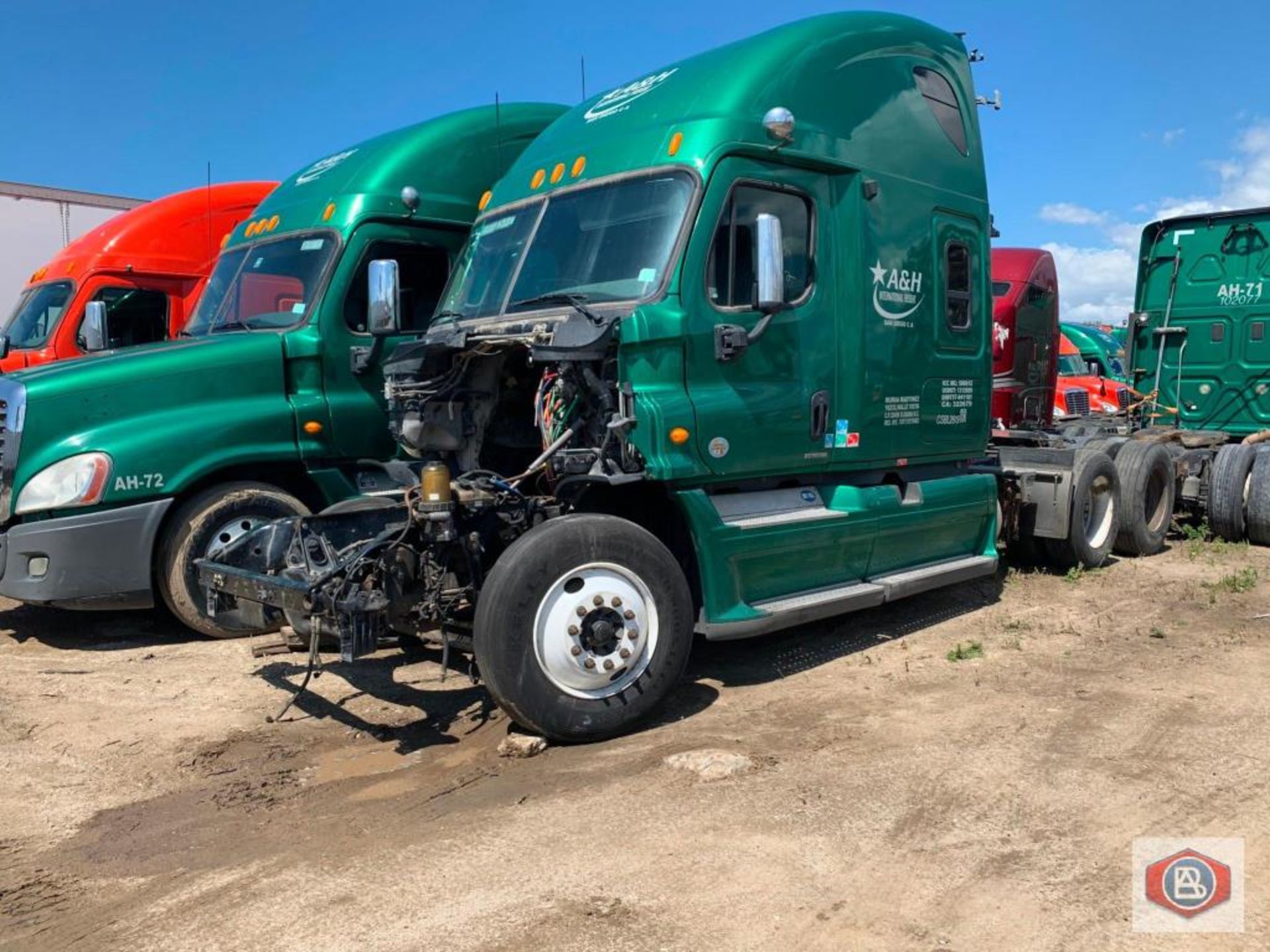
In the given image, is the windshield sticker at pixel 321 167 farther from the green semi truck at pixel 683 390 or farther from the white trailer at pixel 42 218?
the white trailer at pixel 42 218

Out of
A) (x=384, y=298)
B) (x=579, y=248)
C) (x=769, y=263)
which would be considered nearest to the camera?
(x=769, y=263)

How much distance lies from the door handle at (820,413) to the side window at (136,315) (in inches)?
320

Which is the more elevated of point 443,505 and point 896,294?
point 896,294

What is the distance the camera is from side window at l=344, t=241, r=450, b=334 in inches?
299

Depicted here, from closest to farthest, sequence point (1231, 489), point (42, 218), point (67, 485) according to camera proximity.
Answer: point (67, 485), point (1231, 489), point (42, 218)

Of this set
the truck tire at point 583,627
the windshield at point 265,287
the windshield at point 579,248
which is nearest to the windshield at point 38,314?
the windshield at point 265,287

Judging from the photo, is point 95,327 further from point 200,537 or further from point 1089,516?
point 1089,516

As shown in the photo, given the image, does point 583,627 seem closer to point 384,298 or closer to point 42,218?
point 384,298

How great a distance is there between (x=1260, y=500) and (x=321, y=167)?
9.01 m

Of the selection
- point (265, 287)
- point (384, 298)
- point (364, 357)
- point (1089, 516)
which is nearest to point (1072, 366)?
point (1089, 516)

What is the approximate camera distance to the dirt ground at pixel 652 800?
3232mm

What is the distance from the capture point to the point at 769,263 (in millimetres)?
5125

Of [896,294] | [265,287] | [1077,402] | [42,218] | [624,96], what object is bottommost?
[1077,402]

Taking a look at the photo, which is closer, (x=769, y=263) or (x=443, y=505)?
(x=443, y=505)
